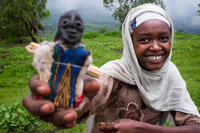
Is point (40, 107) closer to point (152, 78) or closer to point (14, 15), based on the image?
point (152, 78)

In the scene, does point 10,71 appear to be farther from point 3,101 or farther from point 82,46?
point 82,46

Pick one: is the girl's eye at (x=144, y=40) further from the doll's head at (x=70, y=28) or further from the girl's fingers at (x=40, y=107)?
the girl's fingers at (x=40, y=107)

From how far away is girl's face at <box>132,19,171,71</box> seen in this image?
1.70 metres

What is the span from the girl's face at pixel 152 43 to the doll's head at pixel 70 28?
828 mm

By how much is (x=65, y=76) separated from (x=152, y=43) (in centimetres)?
93

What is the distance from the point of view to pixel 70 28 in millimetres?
995

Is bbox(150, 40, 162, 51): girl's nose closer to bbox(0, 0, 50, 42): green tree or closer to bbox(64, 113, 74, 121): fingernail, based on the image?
bbox(64, 113, 74, 121): fingernail

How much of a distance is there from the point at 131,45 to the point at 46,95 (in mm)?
992

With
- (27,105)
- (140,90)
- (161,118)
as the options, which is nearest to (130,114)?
(140,90)

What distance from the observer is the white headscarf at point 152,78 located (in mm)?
1803

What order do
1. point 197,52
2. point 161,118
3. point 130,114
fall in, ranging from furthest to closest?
point 197,52
point 161,118
point 130,114

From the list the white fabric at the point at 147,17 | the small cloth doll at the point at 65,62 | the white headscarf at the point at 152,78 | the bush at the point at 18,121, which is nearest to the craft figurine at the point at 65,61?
the small cloth doll at the point at 65,62

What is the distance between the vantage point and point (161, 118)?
6.89ft

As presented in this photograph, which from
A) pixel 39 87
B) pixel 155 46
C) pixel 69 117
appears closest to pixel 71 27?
pixel 39 87
